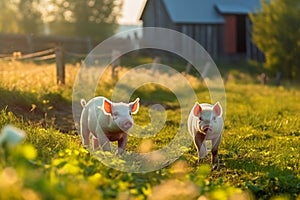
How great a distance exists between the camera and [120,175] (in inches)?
215

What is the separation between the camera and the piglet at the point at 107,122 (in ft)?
26.4

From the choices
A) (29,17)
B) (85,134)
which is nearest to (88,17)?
(29,17)

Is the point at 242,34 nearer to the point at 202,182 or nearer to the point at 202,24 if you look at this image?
the point at 202,24

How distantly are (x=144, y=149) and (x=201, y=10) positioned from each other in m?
32.2

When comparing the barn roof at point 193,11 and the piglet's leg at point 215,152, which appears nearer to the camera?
the piglet's leg at point 215,152

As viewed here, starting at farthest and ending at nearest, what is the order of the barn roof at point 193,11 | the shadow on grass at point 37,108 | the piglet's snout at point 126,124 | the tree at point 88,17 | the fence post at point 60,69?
1. the tree at point 88,17
2. the barn roof at point 193,11
3. the fence post at point 60,69
4. the shadow on grass at point 37,108
5. the piglet's snout at point 126,124

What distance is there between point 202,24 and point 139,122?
26.9m

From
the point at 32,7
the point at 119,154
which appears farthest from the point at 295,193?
the point at 32,7

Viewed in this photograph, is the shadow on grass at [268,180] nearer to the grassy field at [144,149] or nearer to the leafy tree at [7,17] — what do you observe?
the grassy field at [144,149]

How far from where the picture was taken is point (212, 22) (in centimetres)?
3931

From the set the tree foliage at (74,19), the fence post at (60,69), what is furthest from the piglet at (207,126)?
the tree foliage at (74,19)

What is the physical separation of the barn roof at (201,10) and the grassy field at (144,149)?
18637 mm

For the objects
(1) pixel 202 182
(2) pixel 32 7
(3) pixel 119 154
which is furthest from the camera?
(2) pixel 32 7

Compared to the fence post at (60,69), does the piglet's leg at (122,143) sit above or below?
above
